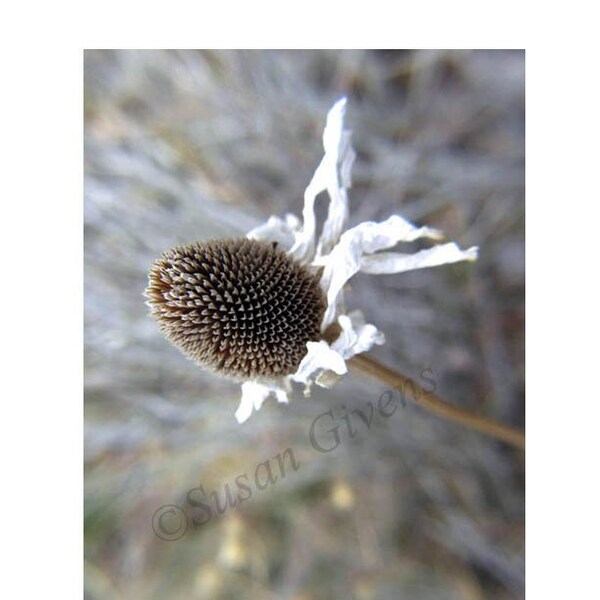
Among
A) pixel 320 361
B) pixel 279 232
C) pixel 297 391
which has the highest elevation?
pixel 279 232

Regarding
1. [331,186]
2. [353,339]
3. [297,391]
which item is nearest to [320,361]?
[353,339]

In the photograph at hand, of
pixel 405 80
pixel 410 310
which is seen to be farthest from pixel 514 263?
pixel 405 80

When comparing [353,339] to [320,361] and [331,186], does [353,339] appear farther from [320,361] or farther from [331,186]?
[331,186]

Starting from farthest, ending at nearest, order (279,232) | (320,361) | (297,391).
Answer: (297,391)
(279,232)
(320,361)

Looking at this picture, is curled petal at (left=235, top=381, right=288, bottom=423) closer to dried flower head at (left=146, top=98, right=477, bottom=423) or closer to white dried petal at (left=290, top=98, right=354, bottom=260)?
dried flower head at (left=146, top=98, right=477, bottom=423)

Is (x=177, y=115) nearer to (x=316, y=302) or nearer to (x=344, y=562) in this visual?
(x=316, y=302)

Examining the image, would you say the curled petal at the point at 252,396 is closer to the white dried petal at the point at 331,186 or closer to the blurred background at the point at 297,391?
the white dried petal at the point at 331,186

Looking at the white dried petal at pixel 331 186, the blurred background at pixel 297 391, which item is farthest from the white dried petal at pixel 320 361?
the blurred background at pixel 297 391
